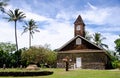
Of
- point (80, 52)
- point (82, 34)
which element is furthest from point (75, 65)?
point (82, 34)

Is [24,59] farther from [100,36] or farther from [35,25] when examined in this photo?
[100,36]

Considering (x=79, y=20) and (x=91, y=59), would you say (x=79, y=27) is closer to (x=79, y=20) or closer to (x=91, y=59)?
(x=79, y=20)

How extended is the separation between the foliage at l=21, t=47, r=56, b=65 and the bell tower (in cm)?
1105

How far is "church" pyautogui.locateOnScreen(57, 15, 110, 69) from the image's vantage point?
198 ft

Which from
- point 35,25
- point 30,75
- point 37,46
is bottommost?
point 30,75

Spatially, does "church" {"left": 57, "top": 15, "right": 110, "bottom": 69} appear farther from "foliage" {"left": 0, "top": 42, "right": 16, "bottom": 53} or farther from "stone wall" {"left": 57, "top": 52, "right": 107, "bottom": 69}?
"foliage" {"left": 0, "top": 42, "right": 16, "bottom": 53}

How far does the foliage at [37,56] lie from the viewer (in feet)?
233

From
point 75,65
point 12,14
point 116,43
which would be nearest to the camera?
point 75,65

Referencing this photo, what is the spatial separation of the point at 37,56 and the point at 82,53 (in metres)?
13.9

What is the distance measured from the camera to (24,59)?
72188 millimetres

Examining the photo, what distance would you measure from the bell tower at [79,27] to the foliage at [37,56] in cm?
1105

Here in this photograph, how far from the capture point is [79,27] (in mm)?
64125

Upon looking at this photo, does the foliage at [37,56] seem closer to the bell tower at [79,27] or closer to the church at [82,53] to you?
the church at [82,53]

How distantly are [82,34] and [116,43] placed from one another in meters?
11.3
